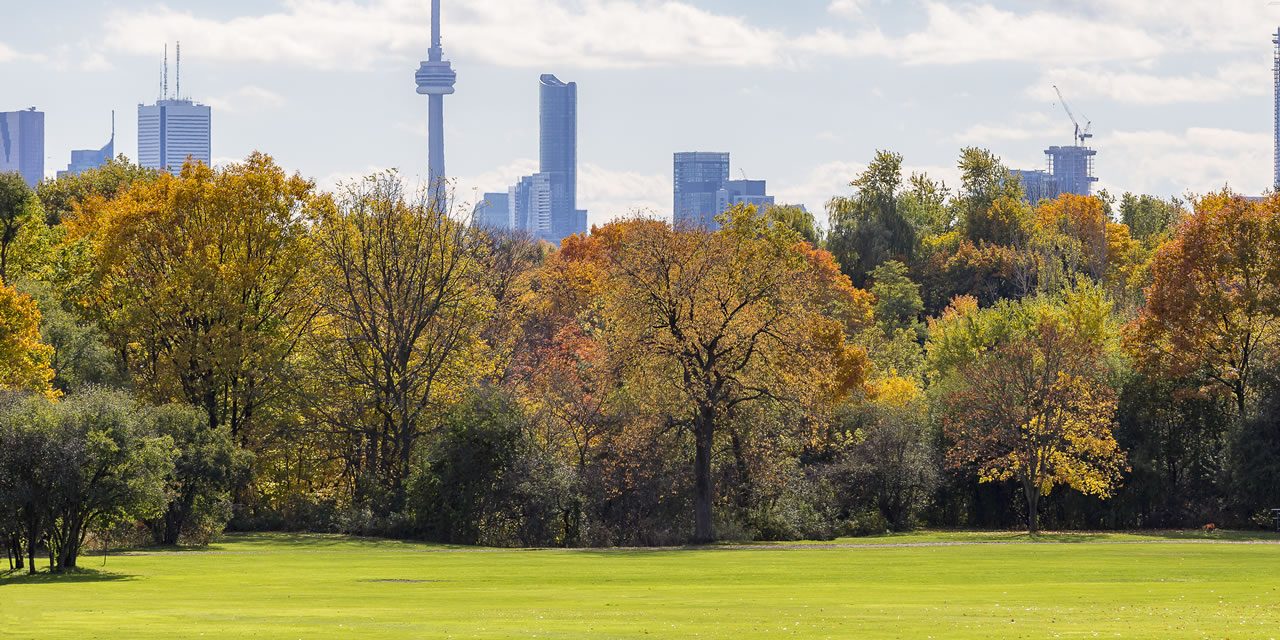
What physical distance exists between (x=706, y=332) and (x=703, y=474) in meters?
5.14

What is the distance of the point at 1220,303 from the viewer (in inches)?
2440

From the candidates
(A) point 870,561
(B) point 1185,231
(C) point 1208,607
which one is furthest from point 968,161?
(C) point 1208,607

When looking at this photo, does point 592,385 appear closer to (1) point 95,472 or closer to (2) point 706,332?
(2) point 706,332

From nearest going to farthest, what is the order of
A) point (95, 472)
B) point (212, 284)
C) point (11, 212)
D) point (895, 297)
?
point (95, 472)
point (212, 284)
point (11, 212)
point (895, 297)

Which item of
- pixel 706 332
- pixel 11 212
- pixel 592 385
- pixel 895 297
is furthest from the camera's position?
pixel 895 297

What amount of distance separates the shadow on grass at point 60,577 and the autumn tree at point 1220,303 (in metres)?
42.5

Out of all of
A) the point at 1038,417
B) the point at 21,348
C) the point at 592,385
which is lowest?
the point at 1038,417

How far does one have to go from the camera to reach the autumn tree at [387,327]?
61.1m

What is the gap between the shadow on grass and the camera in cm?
3800

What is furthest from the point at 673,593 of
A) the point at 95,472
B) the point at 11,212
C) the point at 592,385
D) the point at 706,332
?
the point at 11,212

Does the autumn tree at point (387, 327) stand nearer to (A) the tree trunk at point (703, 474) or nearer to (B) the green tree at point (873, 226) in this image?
(A) the tree trunk at point (703, 474)

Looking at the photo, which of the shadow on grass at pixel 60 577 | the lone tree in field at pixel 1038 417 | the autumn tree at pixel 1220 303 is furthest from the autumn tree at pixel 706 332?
the shadow on grass at pixel 60 577

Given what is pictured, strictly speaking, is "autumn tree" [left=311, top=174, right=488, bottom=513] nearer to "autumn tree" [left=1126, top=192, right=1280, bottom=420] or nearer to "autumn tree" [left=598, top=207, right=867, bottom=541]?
"autumn tree" [left=598, top=207, right=867, bottom=541]

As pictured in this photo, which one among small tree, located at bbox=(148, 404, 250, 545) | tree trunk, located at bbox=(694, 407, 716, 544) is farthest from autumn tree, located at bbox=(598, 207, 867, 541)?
small tree, located at bbox=(148, 404, 250, 545)
